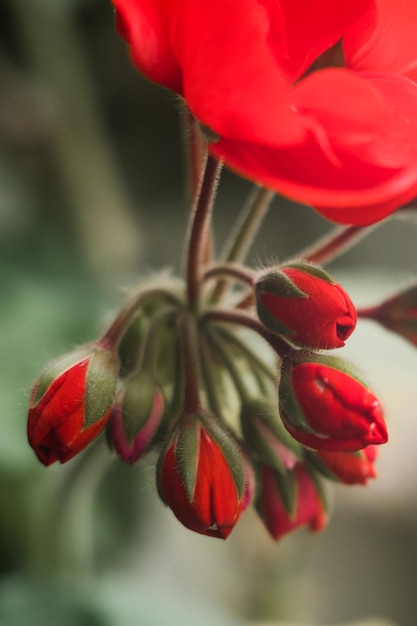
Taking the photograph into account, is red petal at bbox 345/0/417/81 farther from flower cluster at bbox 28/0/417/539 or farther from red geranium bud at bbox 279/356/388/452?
red geranium bud at bbox 279/356/388/452

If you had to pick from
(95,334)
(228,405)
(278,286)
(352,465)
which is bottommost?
(95,334)

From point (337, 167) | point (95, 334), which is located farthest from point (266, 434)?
point (95, 334)

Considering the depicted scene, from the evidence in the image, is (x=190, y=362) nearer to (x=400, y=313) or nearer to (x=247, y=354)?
(x=247, y=354)

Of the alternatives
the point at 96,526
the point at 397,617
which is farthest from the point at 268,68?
the point at 397,617

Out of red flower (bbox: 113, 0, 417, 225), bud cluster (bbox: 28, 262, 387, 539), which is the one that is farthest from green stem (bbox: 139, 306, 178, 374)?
red flower (bbox: 113, 0, 417, 225)

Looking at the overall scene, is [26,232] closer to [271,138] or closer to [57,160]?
[57,160]

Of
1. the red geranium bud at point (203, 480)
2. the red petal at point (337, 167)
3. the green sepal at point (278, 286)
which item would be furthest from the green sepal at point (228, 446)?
the red petal at point (337, 167)
